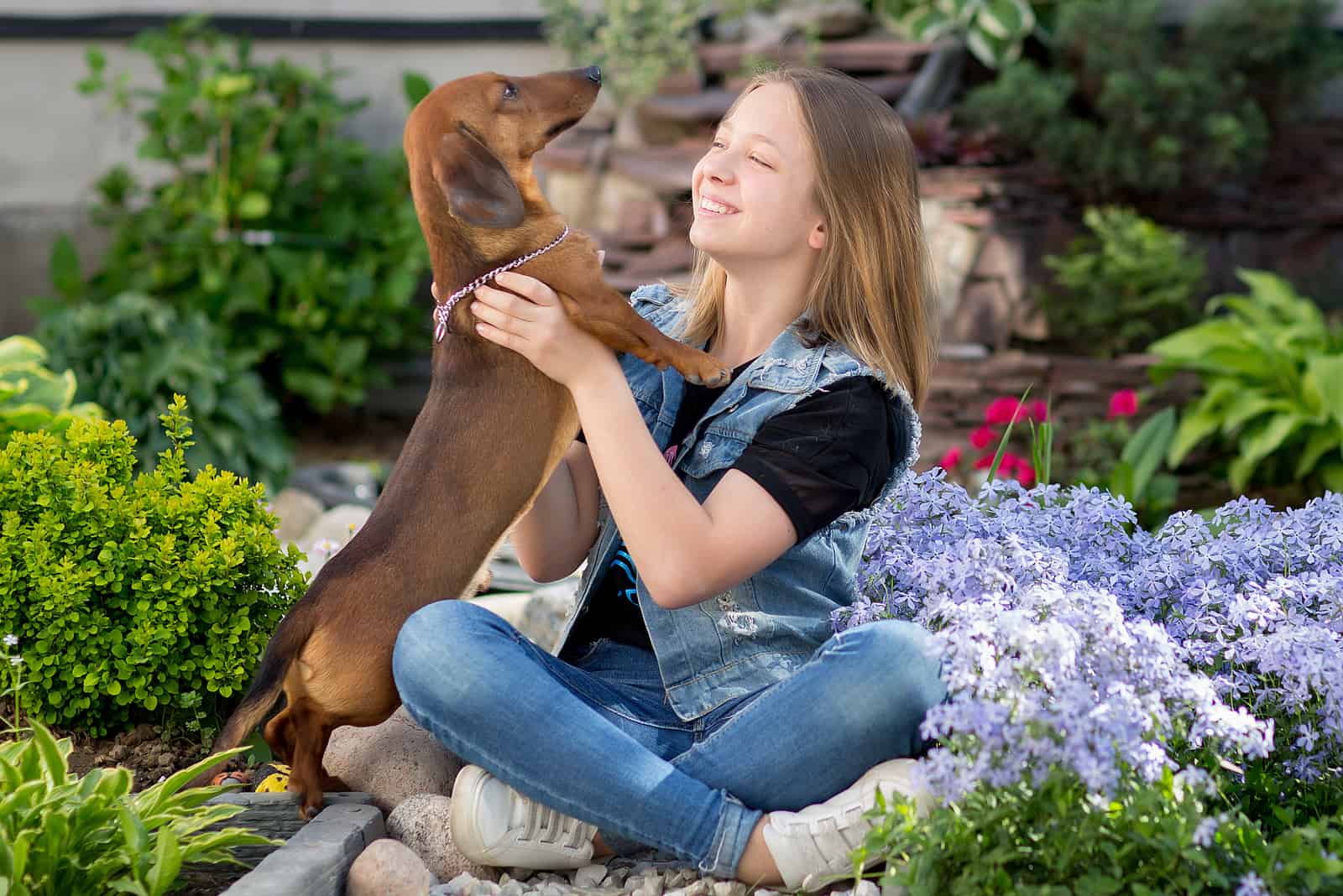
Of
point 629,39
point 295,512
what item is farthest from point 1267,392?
point 295,512

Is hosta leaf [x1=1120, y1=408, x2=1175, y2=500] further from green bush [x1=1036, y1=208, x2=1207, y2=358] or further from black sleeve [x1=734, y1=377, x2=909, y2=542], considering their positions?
black sleeve [x1=734, y1=377, x2=909, y2=542]

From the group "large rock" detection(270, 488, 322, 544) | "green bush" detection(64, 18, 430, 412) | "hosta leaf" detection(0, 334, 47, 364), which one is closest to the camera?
"hosta leaf" detection(0, 334, 47, 364)

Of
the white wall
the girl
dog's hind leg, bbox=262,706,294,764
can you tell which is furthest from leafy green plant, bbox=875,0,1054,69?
dog's hind leg, bbox=262,706,294,764

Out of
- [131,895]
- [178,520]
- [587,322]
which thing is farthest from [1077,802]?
[178,520]

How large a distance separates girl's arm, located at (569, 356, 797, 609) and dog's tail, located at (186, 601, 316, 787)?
621 mm

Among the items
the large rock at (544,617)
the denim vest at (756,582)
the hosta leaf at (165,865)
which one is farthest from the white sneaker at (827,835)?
the large rock at (544,617)

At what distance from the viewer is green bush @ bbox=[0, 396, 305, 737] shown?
116 inches

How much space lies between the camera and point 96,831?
229 cm

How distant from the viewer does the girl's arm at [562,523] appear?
9.84 feet

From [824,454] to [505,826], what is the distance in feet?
3.02

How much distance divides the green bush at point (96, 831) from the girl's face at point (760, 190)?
140 cm

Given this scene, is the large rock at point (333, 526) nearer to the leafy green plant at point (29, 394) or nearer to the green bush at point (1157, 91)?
the leafy green plant at point (29, 394)

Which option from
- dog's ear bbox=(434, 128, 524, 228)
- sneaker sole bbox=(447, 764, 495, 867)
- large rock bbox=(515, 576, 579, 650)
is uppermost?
dog's ear bbox=(434, 128, 524, 228)

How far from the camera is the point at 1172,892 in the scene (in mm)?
2133
